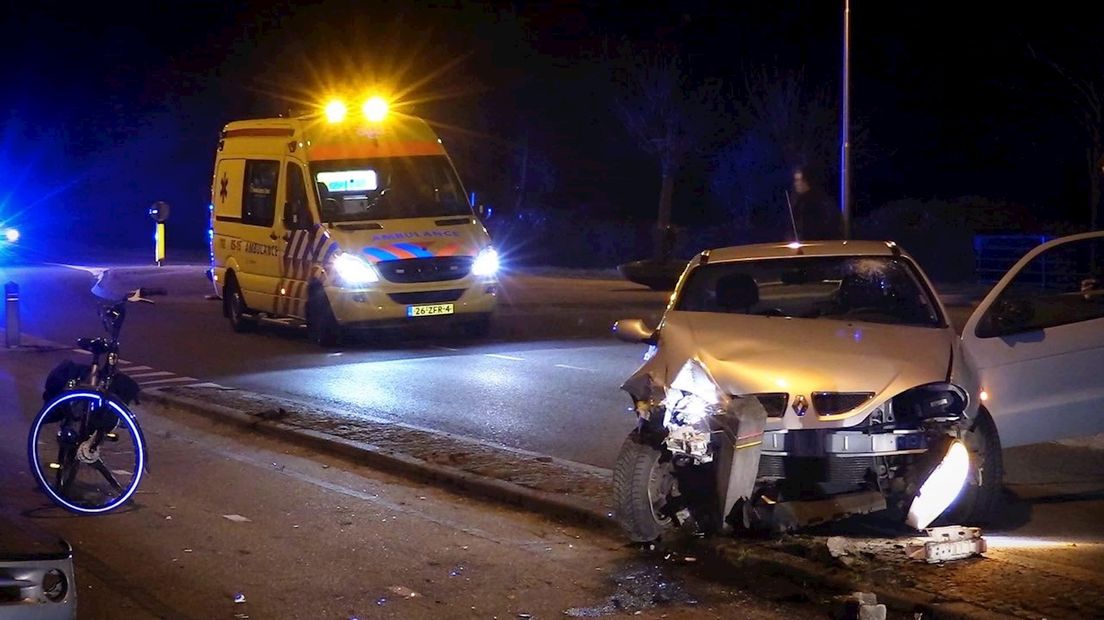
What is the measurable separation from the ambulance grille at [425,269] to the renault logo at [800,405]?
10.8 m

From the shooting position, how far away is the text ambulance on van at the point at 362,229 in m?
17.7

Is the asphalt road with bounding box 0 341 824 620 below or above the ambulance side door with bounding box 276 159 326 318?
below

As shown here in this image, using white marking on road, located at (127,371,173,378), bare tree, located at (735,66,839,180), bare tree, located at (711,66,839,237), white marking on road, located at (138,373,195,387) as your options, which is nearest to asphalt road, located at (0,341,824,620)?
white marking on road, located at (138,373,195,387)

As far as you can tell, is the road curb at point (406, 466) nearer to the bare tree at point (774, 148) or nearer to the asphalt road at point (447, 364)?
the asphalt road at point (447, 364)

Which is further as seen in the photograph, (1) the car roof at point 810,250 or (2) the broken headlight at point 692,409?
(1) the car roof at point 810,250

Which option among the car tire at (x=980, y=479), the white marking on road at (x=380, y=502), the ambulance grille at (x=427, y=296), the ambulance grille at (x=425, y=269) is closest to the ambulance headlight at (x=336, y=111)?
the ambulance grille at (x=425, y=269)

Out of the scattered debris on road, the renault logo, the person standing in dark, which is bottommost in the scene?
the scattered debris on road

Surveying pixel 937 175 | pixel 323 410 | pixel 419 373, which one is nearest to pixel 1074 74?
pixel 937 175

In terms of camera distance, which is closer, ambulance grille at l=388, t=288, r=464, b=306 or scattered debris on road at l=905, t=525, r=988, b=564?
scattered debris on road at l=905, t=525, r=988, b=564

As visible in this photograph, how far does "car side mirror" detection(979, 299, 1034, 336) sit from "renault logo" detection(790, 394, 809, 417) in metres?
1.85

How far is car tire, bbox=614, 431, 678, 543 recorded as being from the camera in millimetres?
7598

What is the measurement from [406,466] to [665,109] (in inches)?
1385

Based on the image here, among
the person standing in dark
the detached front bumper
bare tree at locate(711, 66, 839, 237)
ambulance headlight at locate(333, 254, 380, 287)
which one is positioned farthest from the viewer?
bare tree at locate(711, 66, 839, 237)

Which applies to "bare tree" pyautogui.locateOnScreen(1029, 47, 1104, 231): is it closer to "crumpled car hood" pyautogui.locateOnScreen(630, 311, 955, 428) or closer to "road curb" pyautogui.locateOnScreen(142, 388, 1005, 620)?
"road curb" pyautogui.locateOnScreen(142, 388, 1005, 620)
